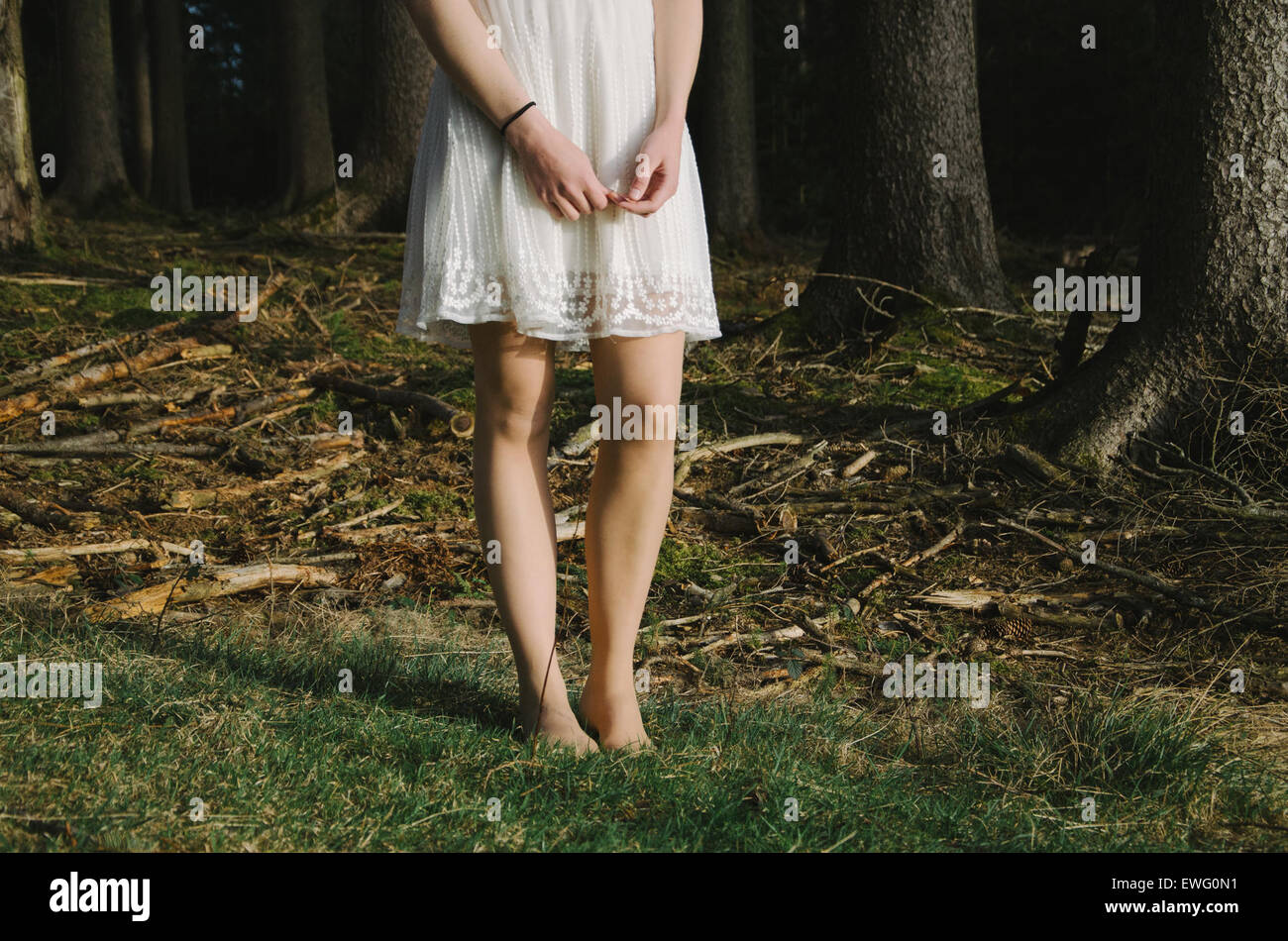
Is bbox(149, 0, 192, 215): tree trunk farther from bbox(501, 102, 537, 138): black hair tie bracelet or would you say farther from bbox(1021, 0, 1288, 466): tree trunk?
bbox(501, 102, 537, 138): black hair tie bracelet

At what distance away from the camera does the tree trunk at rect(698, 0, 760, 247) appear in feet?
38.2

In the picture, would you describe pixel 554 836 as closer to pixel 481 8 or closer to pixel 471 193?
pixel 471 193

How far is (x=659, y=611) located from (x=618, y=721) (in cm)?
118

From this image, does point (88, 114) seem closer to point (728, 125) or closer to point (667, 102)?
point (728, 125)

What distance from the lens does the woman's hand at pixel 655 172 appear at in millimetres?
2244

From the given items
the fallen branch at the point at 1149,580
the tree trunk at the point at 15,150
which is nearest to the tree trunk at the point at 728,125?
the tree trunk at the point at 15,150

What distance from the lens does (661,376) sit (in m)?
2.37

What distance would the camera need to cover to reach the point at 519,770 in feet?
7.43

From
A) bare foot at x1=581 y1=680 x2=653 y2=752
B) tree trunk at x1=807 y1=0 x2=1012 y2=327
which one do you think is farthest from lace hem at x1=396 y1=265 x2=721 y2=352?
tree trunk at x1=807 y1=0 x2=1012 y2=327

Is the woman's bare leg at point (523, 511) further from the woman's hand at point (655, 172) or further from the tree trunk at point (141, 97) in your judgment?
the tree trunk at point (141, 97)

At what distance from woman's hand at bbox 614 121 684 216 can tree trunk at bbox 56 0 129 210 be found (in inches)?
517

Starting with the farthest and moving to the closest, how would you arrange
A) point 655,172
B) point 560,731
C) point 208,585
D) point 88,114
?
1. point 88,114
2. point 208,585
3. point 560,731
4. point 655,172

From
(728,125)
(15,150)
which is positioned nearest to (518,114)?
(15,150)

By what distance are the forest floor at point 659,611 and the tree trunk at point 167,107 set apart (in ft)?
36.9
